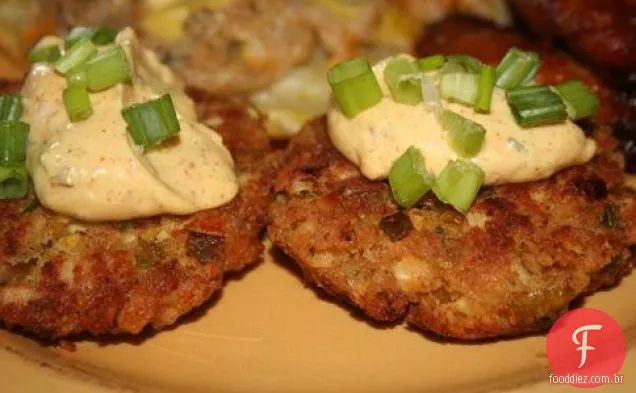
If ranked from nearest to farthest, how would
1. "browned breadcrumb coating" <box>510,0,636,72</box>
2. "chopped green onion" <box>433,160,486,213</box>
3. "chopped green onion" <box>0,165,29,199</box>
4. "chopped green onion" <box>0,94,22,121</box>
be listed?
"chopped green onion" <box>433,160,486,213</box> < "chopped green onion" <box>0,165,29,199</box> < "chopped green onion" <box>0,94,22,121</box> < "browned breadcrumb coating" <box>510,0,636,72</box>

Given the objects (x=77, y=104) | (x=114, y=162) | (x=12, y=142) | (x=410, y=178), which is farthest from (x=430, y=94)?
(x=12, y=142)

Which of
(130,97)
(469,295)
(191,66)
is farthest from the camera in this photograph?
(191,66)

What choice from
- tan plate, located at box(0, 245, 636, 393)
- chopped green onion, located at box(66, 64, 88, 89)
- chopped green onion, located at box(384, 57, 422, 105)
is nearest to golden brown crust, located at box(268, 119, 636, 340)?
tan plate, located at box(0, 245, 636, 393)

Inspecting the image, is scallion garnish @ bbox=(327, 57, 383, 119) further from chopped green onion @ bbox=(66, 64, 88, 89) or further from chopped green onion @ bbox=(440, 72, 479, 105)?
chopped green onion @ bbox=(66, 64, 88, 89)

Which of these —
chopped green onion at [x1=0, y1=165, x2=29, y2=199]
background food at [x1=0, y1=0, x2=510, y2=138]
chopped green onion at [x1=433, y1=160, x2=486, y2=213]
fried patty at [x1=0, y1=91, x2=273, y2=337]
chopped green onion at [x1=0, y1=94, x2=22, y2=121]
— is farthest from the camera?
background food at [x1=0, y1=0, x2=510, y2=138]

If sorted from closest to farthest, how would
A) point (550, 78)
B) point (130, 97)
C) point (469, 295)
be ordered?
point (469, 295) < point (130, 97) < point (550, 78)

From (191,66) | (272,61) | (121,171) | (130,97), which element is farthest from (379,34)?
(121,171)

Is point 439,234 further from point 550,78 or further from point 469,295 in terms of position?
point 550,78

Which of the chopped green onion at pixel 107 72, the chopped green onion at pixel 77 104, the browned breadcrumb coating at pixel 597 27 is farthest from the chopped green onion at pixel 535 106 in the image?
the chopped green onion at pixel 77 104
